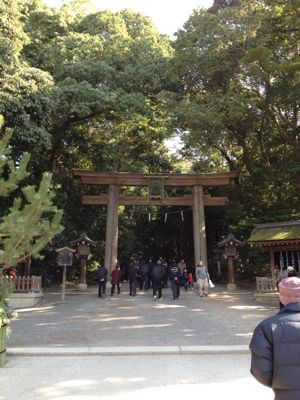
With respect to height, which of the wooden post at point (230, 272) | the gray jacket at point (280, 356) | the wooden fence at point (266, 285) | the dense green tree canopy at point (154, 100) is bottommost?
the gray jacket at point (280, 356)

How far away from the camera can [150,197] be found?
2055 centimetres

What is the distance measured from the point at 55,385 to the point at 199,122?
1506 cm

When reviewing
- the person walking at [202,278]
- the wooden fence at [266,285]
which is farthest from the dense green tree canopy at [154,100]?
the person walking at [202,278]

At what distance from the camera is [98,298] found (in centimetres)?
1598

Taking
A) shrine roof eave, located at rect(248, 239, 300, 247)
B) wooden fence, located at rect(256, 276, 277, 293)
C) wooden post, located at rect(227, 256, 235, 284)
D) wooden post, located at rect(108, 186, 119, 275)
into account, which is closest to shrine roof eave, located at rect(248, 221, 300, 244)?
shrine roof eave, located at rect(248, 239, 300, 247)

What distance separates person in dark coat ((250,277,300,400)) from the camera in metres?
2.52

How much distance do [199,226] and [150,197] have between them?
2904 mm

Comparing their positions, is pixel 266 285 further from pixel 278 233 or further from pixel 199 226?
pixel 199 226

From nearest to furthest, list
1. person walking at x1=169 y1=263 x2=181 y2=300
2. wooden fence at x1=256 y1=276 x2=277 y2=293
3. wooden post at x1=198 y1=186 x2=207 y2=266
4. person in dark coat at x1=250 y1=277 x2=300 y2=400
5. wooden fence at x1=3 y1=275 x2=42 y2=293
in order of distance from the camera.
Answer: person in dark coat at x1=250 y1=277 x2=300 y2=400, person walking at x1=169 y1=263 x2=181 y2=300, wooden fence at x1=3 y1=275 x2=42 y2=293, wooden fence at x1=256 y1=276 x2=277 y2=293, wooden post at x1=198 y1=186 x2=207 y2=266

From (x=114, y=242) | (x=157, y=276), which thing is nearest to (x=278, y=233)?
(x=157, y=276)

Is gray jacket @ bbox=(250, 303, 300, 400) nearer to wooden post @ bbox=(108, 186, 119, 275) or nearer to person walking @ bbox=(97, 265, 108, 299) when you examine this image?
person walking @ bbox=(97, 265, 108, 299)

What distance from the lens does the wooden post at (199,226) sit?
19906mm

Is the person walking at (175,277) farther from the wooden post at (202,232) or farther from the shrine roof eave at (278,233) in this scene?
the wooden post at (202,232)

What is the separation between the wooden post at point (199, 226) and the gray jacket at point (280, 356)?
1734 centimetres
